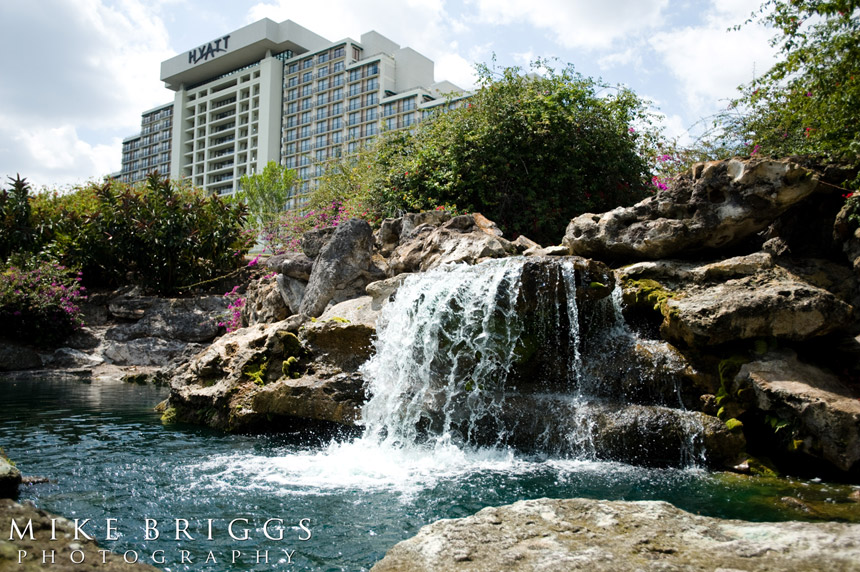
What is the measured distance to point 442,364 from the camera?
325 inches

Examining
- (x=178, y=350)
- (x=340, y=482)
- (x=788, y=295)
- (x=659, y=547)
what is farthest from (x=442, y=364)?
(x=178, y=350)

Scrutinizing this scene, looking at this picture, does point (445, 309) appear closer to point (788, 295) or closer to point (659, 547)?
point (788, 295)

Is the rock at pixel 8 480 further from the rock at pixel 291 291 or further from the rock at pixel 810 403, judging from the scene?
the rock at pixel 810 403

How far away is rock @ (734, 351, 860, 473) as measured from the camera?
5.91 meters

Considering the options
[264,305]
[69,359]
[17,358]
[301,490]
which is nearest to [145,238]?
[69,359]

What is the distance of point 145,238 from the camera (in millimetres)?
20281

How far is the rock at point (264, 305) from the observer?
12.6 metres

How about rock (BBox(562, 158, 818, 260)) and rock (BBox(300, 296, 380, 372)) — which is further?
rock (BBox(300, 296, 380, 372))

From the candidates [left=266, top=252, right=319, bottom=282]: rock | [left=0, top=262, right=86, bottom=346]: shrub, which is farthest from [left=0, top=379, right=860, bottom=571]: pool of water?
[left=0, top=262, right=86, bottom=346]: shrub

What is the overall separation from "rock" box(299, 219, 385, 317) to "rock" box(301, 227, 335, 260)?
0.94 metres

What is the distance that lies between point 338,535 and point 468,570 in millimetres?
1894

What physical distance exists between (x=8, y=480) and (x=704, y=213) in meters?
8.63

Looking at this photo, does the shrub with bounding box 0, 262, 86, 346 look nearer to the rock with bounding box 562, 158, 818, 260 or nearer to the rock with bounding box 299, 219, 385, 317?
the rock with bounding box 299, 219, 385, 317

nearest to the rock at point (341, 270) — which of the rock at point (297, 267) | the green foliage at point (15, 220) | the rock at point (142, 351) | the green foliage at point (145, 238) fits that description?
the rock at point (297, 267)
